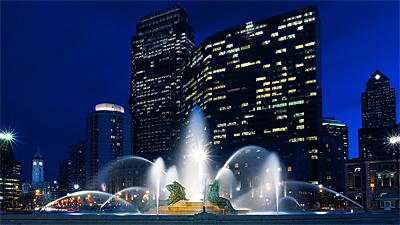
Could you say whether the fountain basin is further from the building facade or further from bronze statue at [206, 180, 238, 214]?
the building facade

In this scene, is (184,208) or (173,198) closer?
(184,208)

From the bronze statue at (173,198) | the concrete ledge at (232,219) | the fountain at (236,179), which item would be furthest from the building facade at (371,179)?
the concrete ledge at (232,219)

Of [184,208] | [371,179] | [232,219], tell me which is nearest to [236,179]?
[371,179]

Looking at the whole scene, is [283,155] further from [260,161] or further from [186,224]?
A: [186,224]

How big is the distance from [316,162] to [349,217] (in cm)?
16293

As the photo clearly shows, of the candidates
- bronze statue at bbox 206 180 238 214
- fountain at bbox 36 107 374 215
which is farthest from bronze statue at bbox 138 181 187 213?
fountain at bbox 36 107 374 215

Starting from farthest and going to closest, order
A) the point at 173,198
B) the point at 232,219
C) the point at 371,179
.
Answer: the point at 371,179, the point at 173,198, the point at 232,219

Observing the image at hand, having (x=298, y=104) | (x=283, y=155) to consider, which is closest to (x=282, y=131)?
(x=298, y=104)

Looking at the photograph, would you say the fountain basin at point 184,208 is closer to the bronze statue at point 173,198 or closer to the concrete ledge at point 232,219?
the bronze statue at point 173,198

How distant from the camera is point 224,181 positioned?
131m

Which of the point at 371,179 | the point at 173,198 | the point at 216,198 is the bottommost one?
the point at 371,179

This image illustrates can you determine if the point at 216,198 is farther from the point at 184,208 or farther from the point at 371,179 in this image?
the point at 371,179

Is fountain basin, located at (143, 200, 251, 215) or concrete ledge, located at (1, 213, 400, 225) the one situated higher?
concrete ledge, located at (1, 213, 400, 225)

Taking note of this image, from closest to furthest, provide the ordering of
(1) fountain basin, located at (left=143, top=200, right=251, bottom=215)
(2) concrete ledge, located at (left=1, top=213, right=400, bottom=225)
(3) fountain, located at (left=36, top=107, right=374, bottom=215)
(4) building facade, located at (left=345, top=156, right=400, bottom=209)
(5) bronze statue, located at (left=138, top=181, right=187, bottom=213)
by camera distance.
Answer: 1. (2) concrete ledge, located at (left=1, top=213, right=400, bottom=225)
2. (1) fountain basin, located at (left=143, top=200, right=251, bottom=215)
3. (5) bronze statue, located at (left=138, top=181, right=187, bottom=213)
4. (4) building facade, located at (left=345, top=156, right=400, bottom=209)
5. (3) fountain, located at (left=36, top=107, right=374, bottom=215)
